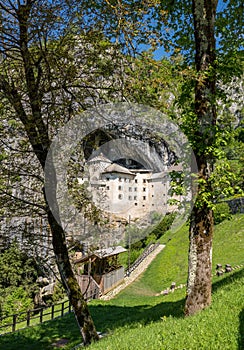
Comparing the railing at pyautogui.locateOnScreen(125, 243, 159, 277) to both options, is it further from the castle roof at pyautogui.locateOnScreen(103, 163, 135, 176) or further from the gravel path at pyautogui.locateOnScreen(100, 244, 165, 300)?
the castle roof at pyautogui.locateOnScreen(103, 163, 135, 176)

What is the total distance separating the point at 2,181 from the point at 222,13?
616 centimetres

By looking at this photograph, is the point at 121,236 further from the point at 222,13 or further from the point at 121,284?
the point at 121,284

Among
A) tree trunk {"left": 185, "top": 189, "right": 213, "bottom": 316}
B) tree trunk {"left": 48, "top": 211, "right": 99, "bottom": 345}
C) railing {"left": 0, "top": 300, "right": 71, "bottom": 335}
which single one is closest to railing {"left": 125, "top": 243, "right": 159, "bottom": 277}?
railing {"left": 0, "top": 300, "right": 71, "bottom": 335}

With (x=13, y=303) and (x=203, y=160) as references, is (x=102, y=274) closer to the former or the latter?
(x=13, y=303)

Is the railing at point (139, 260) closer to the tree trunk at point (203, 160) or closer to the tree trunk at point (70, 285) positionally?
the tree trunk at point (70, 285)

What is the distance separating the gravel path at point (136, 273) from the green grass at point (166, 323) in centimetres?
51

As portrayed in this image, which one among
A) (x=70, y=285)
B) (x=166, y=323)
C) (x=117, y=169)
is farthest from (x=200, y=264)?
(x=117, y=169)

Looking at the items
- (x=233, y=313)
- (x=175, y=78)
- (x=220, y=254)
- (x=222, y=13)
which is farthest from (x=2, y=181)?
(x=220, y=254)

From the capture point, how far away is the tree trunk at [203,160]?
5.43 m

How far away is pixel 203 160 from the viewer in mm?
5625

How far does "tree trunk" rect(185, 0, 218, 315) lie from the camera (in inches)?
214

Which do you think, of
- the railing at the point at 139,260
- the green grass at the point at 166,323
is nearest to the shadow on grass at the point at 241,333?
the green grass at the point at 166,323

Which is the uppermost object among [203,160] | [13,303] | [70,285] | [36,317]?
[203,160]

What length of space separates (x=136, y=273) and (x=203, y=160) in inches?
780
